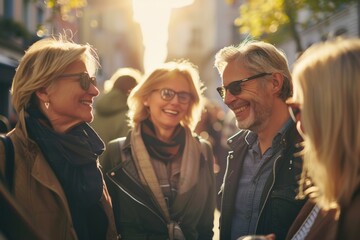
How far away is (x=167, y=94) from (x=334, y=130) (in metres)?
2.77

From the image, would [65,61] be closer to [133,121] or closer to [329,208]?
[133,121]

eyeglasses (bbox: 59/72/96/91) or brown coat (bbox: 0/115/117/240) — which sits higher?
eyeglasses (bbox: 59/72/96/91)

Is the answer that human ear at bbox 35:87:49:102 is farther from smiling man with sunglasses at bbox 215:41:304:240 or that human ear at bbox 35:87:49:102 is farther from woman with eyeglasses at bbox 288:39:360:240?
woman with eyeglasses at bbox 288:39:360:240

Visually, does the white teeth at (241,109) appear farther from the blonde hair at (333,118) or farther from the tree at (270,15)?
the tree at (270,15)

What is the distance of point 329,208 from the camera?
2512 millimetres

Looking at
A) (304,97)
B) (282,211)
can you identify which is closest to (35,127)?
(282,211)

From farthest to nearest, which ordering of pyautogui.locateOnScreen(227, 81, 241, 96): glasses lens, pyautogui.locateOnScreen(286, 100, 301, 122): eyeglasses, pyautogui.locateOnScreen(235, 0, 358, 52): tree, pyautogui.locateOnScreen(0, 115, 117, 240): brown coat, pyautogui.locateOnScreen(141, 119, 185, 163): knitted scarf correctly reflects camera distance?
pyautogui.locateOnScreen(235, 0, 358, 52): tree
pyautogui.locateOnScreen(141, 119, 185, 163): knitted scarf
pyautogui.locateOnScreen(227, 81, 241, 96): glasses lens
pyautogui.locateOnScreen(0, 115, 117, 240): brown coat
pyautogui.locateOnScreen(286, 100, 301, 122): eyeglasses

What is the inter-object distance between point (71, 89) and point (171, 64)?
1.41 m

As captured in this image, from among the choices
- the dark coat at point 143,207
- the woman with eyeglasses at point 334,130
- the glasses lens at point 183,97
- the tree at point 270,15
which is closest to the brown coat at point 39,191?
the dark coat at point 143,207

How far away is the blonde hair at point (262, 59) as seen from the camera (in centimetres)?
420

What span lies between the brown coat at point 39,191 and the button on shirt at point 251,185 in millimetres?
1185

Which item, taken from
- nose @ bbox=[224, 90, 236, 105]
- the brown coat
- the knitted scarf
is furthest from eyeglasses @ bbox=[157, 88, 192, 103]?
the brown coat

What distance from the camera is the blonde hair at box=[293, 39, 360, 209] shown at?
2.34m

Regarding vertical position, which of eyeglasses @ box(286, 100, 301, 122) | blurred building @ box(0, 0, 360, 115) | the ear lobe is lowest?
blurred building @ box(0, 0, 360, 115)
